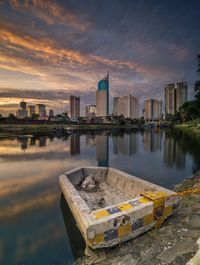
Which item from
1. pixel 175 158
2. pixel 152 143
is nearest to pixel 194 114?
pixel 152 143

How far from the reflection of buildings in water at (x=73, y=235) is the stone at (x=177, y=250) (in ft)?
9.14

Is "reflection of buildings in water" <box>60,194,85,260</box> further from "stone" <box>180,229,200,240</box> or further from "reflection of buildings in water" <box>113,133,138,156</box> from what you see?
"reflection of buildings in water" <box>113,133,138,156</box>

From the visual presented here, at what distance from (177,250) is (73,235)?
13.2ft

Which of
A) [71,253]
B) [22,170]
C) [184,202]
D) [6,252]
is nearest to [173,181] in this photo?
[184,202]

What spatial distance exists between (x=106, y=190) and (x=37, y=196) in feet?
14.7

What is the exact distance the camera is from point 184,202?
27.8ft

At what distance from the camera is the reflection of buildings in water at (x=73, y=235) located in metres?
6.15

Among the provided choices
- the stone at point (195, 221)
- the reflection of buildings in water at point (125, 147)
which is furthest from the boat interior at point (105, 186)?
the reflection of buildings in water at point (125, 147)

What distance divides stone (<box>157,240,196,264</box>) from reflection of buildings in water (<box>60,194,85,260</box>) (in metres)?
2.79

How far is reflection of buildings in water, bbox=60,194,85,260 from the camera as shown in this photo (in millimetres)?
6149

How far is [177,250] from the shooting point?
5016mm

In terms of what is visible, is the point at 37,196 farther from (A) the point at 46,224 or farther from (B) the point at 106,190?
(B) the point at 106,190

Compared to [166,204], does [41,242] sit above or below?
below

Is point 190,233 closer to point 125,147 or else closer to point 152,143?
point 125,147
